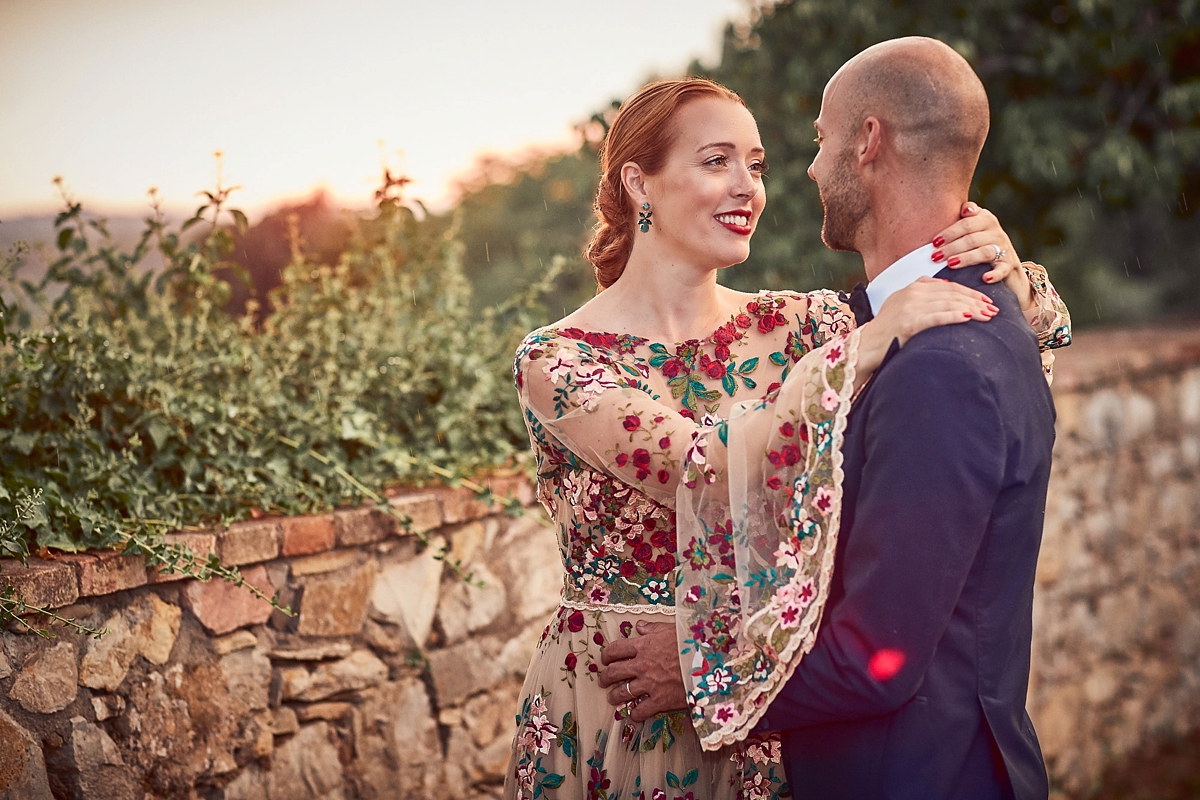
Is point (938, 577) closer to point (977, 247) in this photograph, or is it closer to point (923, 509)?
point (923, 509)

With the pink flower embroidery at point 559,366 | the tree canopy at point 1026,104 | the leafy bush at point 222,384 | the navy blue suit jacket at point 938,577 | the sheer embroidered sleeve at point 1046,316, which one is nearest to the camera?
the navy blue suit jacket at point 938,577

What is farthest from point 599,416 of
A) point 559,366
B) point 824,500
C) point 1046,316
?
point 1046,316

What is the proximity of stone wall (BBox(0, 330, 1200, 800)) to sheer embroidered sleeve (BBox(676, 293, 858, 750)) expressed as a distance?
151 cm

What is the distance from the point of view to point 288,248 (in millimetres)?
5180

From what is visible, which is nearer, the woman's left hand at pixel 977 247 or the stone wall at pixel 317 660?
the woman's left hand at pixel 977 247

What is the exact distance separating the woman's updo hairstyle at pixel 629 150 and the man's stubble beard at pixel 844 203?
2.00 feet

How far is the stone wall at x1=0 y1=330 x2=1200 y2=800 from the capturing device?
2.32 meters

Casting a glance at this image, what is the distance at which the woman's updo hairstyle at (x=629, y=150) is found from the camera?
2324 mm

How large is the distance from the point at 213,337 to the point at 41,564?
1196mm

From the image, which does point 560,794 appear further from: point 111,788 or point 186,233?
point 186,233

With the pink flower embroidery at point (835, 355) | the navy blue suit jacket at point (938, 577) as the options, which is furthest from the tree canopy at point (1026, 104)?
the navy blue suit jacket at point (938, 577)

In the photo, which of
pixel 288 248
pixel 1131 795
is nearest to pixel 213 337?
pixel 288 248

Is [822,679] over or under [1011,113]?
under

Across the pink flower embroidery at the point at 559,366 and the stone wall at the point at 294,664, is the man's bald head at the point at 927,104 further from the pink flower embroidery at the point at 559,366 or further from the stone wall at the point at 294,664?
the stone wall at the point at 294,664
